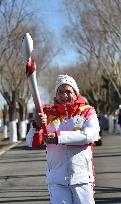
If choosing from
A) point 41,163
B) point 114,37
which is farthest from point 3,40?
point 41,163

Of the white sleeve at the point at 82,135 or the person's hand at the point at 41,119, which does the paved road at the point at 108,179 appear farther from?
the person's hand at the point at 41,119

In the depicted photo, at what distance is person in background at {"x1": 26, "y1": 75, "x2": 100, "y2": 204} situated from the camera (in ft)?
16.0

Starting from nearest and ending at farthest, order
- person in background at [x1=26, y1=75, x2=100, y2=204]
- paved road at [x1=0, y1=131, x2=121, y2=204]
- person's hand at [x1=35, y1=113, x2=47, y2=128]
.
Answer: person's hand at [x1=35, y1=113, x2=47, y2=128] → person in background at [x1=26, y1=75, x2=100, y2=204] → paved road at [x1=0, y1=131, x2=121, y2=204]

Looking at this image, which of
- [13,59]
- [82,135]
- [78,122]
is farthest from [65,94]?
[13,59]

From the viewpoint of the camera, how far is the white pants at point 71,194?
4.90 m

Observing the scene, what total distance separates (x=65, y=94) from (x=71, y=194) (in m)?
0.83

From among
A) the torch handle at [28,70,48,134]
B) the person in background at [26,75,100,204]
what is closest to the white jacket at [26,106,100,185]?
the person in background at [26,75,100,204]

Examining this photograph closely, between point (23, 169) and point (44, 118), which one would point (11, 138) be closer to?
point (23, 169)

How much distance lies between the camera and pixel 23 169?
16.5 meters

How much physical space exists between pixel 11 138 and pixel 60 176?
96.9 ft

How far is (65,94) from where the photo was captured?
5098 millimetres

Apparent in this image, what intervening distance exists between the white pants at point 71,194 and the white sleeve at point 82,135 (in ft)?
1.25

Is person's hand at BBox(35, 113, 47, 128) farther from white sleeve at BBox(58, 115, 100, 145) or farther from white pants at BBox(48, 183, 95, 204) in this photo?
white pants at BBox(48, 183, 95, 204)

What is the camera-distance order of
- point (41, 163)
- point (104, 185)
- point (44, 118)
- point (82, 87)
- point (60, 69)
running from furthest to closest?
point (60, 69) → point (82, 87) → point (41, 163) → point (104, 185) → point (44, 118)
